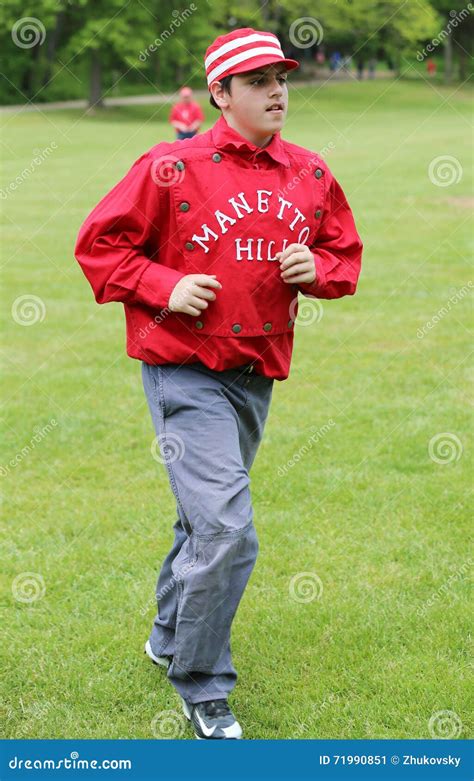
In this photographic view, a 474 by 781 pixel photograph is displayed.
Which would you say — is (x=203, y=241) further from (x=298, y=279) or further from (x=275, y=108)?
(x=275, y=108)

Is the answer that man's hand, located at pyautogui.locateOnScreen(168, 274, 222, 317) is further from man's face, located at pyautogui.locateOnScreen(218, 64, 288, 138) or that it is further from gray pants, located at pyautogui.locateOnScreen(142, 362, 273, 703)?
man's face, located at pyautogui.locateOnScreen(218, 64, 288, 138)

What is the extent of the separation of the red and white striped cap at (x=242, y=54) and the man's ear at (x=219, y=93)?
→ 16 mm

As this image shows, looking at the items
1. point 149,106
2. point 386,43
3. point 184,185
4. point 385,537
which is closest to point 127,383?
point 385,537

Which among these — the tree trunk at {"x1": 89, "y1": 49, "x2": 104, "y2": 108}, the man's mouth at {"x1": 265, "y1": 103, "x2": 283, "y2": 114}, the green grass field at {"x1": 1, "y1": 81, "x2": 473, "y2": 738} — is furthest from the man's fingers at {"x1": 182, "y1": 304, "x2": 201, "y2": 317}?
the tree trunk at {"x1": 89, "y1": 49, "x2": 104, "y2": 108}

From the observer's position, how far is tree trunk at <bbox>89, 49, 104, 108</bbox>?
43.6m

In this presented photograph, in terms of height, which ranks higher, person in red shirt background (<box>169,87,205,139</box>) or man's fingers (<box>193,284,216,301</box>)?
person in red shirt background (<box>169,87,205,139</box>)

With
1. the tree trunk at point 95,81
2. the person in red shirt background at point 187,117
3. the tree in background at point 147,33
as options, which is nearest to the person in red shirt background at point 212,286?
the person in red shirt background at point 187,117

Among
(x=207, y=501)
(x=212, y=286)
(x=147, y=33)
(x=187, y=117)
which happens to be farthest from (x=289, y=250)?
(x=147, y=33)

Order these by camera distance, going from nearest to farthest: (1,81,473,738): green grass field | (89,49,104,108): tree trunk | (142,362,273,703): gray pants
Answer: (142,362,273,703): gray pants < (1,81,473,738): green grass field < (89,49,104,108): tree trunk

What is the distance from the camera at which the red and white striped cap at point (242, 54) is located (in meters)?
3.12

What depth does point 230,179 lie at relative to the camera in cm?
319

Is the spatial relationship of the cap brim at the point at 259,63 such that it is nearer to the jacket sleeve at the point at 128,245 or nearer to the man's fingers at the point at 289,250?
the jacket sleeve at the point at 128,245

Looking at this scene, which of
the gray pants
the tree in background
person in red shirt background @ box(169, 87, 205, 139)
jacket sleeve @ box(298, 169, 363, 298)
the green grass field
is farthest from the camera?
the tree in background

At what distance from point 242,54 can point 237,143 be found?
0.26 metres
